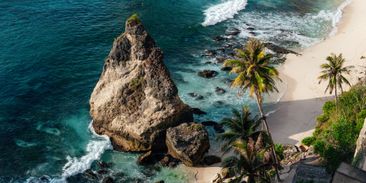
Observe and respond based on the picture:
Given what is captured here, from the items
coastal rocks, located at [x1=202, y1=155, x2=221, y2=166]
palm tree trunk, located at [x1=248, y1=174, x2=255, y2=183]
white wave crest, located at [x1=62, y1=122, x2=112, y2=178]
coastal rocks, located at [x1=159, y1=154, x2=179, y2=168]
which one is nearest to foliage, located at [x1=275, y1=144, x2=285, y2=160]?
coastal rocks, located at [x1=202, y1=155, x2=221, y2=166]

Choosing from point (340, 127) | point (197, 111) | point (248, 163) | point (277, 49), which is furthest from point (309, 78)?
point (248, 163)

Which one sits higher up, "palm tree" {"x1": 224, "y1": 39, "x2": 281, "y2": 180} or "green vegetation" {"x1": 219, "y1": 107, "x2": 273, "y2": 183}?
"palm tree" {"x1": 224, "y1": 39, "x2": 281, "y2": 180}

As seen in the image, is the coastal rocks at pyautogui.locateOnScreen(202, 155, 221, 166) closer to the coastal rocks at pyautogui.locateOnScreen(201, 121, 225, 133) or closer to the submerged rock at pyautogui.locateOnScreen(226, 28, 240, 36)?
the coastal rocks at pyautogui.locateOnScreen(201, 121, 225, 133)

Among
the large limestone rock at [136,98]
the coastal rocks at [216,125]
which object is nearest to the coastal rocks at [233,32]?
the coastal rocks at [216,125]

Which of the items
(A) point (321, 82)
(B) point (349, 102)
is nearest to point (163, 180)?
(B) point (349, 102)

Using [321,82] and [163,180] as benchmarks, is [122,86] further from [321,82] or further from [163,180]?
→ [321,82]

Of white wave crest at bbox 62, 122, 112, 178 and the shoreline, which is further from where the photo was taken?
the shoreline

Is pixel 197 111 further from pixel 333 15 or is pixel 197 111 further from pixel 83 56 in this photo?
pixel 333 15
